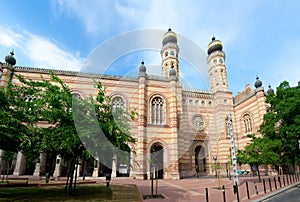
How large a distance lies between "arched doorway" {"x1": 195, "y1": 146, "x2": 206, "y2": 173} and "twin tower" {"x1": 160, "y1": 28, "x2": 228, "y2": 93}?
11.4m

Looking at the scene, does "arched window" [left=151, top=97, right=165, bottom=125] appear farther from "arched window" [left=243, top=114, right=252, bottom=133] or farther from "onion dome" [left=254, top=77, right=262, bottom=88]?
"onion dome" [left=254, top=77, right=262, bottom=88]

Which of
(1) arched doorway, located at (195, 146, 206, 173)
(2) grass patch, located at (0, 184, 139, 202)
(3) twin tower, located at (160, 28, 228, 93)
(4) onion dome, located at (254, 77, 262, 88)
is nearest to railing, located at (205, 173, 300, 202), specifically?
(2) grass patch, located at (0, 184, 139, 202)

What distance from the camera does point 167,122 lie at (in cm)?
2427

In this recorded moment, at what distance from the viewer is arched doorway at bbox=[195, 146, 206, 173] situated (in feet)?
93.1

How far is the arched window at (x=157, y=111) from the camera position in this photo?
79.6 ft

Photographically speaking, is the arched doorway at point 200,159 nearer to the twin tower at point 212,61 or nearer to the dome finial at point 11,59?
the twin tower at point 212,61

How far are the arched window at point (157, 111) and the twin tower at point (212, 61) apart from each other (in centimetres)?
966

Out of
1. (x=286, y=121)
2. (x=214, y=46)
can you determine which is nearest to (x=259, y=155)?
(x=286, y=121)

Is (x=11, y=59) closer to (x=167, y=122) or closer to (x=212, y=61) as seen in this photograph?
(x=167, y=122)

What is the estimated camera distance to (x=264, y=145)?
17.7 metres

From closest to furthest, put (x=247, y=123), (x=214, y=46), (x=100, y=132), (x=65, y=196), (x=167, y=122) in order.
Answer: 1. (x=100, y=132)
2. (x=65, y=196)
3. (x=167, y=122)
4. (x=247, y=123)
5. (x=214, y=46)

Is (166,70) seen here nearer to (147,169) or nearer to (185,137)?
(185,137)

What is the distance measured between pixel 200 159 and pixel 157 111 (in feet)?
36.5

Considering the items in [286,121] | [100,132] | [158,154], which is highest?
[286,121]
